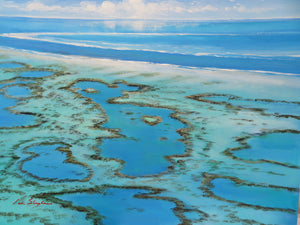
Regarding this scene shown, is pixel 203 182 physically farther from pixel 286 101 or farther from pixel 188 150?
pixel 286 101

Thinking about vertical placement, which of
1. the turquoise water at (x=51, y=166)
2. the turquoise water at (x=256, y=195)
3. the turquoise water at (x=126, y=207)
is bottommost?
the turquoise water at (x=126, y=207)

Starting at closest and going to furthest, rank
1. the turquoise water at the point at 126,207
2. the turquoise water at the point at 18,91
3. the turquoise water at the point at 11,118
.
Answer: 1. the turquoise water at the point at 126,207
2. the turquoise water at the point at 11,118
3. the turquoise water at the point at 18,91

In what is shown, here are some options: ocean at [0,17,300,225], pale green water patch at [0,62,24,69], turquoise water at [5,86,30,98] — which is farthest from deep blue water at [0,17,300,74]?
turquoise water at [5,86,30,98]

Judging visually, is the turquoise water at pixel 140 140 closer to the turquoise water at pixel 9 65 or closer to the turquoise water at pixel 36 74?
the turquoise water at pixel 36 74

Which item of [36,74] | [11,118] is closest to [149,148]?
[11,118]

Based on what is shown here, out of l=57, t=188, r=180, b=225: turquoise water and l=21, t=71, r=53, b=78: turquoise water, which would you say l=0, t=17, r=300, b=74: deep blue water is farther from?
l=57, t=188, r=180, b=225: turquoise water

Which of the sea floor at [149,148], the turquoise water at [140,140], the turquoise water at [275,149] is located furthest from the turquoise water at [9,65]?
the turquoise water at [275,149]

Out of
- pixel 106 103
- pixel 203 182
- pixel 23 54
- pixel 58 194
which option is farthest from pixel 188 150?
pixel 23 54

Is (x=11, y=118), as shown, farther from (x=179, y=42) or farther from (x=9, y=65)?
(x=179, y=42)
